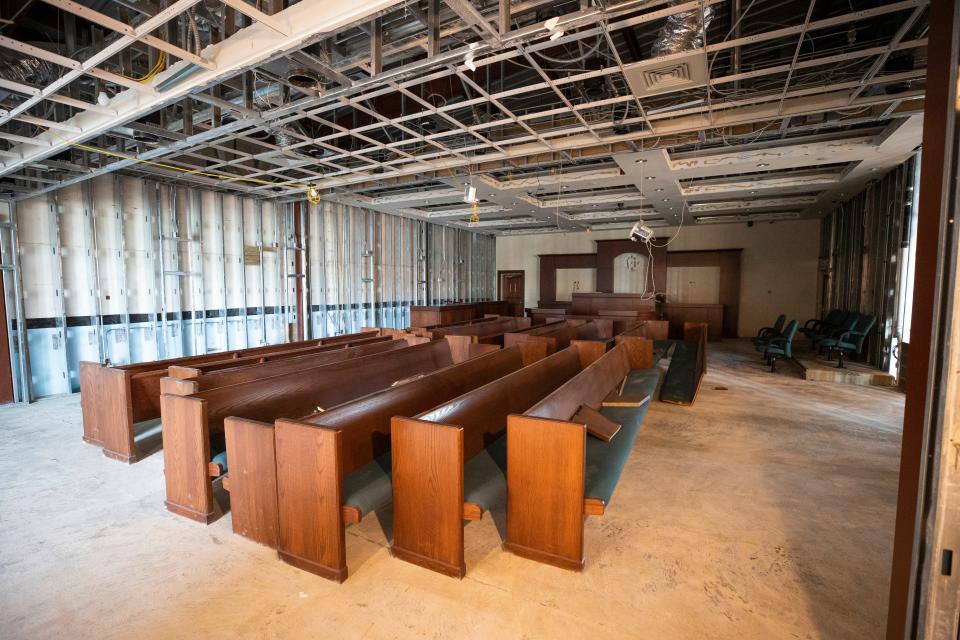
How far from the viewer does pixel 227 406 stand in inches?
106

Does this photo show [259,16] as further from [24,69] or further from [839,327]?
[839,327]

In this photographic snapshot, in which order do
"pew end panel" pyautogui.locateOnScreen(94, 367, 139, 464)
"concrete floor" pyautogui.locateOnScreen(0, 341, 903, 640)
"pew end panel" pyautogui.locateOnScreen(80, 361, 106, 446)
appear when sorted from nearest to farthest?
"concrete floor" pyautogui.locateOnScreen(0, 341, 903, 640) < "pew end panel" pyautogui.locateOnScreen(94, 367, 139, 464) < "pew end panel" pyautogui.locateOnScreen(80, 361, 106, 446)

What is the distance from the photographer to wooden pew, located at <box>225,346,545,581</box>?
1.88m

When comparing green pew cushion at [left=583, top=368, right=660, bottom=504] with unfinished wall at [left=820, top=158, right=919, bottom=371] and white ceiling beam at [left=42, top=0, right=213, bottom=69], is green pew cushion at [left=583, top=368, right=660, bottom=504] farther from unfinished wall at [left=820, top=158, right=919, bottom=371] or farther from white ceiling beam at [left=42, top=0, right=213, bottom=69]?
unfinished wall at [left=820, top=158, right=919, bottom=371]

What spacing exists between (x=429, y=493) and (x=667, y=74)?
3.59 meters

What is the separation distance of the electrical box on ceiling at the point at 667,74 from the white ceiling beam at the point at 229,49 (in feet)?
7.11

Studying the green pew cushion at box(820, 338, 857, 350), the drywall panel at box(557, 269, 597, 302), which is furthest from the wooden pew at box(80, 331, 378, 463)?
the drywall panel at box(557, 269, 597, 302)

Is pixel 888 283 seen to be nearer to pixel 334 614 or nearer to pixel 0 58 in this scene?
pixel 334 614

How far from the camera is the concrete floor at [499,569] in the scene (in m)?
1.68

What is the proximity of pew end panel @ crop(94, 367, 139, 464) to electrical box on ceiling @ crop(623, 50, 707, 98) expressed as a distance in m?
4.53

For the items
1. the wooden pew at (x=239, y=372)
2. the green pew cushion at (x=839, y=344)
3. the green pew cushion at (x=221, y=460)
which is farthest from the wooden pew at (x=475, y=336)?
the green pew cushion at (x=839, y=344)

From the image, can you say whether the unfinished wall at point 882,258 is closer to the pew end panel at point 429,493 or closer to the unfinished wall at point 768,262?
the unfinished wall at point 768,262

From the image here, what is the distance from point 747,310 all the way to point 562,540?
37.4ft

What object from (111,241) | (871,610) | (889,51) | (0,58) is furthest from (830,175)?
(111,241)
